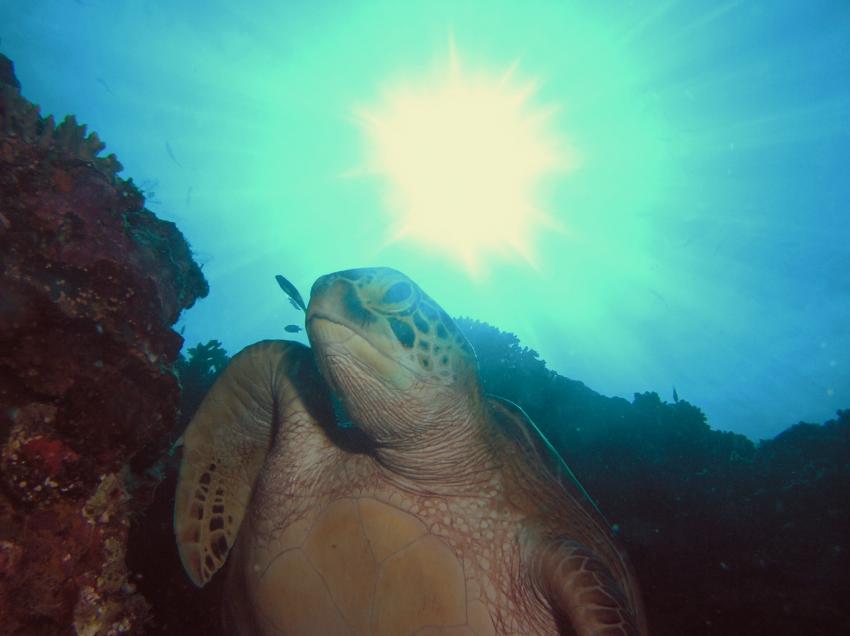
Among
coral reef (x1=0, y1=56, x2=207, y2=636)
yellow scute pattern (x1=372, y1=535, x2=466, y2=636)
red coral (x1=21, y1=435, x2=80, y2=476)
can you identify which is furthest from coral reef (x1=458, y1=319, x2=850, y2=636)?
red coral (x1=21, y1=435, x2=80, y2=476)

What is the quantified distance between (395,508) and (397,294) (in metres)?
1.16

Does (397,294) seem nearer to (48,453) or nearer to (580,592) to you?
(580,592)

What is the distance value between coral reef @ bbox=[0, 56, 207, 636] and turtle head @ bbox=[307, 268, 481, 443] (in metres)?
1.11

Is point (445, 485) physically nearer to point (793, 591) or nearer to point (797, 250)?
point (793, 591)

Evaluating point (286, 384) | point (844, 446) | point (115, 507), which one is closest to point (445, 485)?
point (286, 384)

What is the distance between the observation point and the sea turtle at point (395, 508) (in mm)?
1836

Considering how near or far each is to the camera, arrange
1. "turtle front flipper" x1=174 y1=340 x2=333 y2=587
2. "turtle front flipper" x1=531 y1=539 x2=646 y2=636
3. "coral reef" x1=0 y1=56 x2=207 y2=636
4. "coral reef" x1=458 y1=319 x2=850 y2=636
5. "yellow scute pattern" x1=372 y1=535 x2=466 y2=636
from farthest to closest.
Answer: "coral reef" x1=458 y1=319 x2=850 y2=636, "turtle front flipper" x1=174 y1=340 x2=333 y2=587, "yellow scute pattern" x1=372 y1=535 x2=466 y2=636, "coral reef" x1=0 y1=56 x2=207 y2=636, "turtle front flipper" x1=531 y1=539 x2=646 y2=636

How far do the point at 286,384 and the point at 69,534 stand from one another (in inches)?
47.6

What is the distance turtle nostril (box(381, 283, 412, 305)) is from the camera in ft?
6.06

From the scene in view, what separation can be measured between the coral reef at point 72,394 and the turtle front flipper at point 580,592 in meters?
2.06

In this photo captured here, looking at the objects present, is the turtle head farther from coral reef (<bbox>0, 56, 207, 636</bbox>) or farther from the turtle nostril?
coral reef (<bbox>0, 56, 207, 636</bbox>)

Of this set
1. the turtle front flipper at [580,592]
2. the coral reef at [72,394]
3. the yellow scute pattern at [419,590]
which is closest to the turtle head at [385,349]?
the yellow scute pattern at [419,590]

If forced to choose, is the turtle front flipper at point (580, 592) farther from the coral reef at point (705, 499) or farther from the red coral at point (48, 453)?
the coral reef at point (705, 499)

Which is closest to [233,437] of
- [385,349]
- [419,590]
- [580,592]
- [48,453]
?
[48,453]
